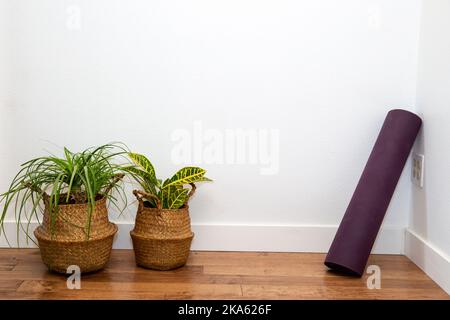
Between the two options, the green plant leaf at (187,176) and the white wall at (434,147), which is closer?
the white wall at (434,147)

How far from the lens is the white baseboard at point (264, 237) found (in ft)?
7.34

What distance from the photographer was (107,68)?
2.15 meters

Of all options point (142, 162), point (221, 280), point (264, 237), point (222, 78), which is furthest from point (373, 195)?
point (142, 162)

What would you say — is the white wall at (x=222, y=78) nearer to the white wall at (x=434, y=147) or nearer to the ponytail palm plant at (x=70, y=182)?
the white wall at (x=434, y=147)

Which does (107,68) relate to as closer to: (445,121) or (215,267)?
(215,267)

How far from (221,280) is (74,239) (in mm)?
551

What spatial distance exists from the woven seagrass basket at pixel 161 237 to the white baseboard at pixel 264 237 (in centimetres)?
23

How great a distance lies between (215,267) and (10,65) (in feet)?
3.87

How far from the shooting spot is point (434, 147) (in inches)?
77.7

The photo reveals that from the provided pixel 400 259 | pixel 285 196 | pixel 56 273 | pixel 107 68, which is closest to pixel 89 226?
pixel 56 273

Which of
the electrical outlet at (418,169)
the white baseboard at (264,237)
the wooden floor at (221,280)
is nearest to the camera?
the wooden floor at (221,280)

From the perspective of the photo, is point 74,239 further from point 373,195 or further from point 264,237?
point 373,195

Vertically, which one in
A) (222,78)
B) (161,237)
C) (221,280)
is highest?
(222,78)

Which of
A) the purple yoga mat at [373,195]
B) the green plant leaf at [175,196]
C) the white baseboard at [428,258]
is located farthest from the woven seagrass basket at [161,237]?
the white baseboard at [428,258]
